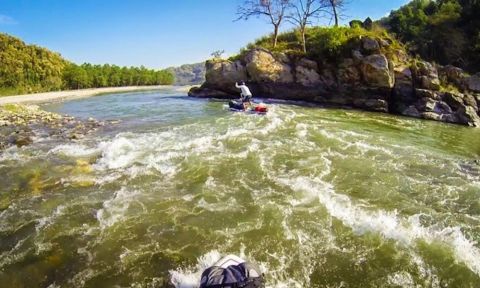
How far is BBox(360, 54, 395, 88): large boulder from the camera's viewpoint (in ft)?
87.3

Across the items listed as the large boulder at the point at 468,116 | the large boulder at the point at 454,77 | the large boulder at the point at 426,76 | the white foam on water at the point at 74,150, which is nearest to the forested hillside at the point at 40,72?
the white foam on water at the point at 74,150

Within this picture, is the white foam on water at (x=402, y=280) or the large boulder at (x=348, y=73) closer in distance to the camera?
the white foam on water at (x=402, y=280)

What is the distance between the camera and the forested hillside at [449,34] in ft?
125

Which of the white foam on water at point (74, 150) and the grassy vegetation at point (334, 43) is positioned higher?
the grassy vegetation at point (334, 43)

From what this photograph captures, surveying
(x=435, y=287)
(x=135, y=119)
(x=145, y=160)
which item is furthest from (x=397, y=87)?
(x=435, y=287)

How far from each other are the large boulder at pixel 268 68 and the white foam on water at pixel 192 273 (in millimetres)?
25212

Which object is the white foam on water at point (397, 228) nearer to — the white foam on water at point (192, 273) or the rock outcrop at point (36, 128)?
the white foam on water at point (192, 273)

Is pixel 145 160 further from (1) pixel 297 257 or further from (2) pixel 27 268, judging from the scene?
(1) pixel 297 257

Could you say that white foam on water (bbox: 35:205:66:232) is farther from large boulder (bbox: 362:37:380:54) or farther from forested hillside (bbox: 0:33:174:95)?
forested hillside (bbox: 0:33:174:95)

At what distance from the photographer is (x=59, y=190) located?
10.1 meters

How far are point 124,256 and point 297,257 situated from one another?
3329 mm

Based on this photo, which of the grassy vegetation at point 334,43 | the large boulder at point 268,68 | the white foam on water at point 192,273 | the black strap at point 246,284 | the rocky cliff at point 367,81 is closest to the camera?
the black strap at point 246,284

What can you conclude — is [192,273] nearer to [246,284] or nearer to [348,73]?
[246,284]

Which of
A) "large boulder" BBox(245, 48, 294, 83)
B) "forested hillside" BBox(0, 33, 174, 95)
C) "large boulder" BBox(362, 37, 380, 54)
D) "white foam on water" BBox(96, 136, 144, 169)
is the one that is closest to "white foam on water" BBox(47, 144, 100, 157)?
"white foam on water" BBox(96, 136, 144, 169)
